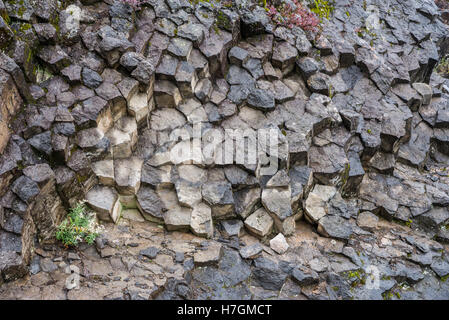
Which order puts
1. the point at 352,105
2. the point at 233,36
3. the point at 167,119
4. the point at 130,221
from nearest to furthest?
the point at 130,221, the point at 167,119, the point at 233,36, the point at 352,105

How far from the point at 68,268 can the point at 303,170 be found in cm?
497

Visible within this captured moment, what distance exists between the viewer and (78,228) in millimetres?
6438

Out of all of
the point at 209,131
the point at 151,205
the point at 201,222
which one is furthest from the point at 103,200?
the point at 209,131

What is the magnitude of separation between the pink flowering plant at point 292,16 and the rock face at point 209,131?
196 mm

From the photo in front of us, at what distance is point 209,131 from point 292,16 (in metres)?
4.22

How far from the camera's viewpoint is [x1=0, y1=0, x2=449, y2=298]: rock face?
6.50m

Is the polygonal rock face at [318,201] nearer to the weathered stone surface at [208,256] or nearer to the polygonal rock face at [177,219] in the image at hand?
the weathered stone surface at [208,256]

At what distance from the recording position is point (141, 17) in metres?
8.52

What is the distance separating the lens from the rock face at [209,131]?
21.3 ft

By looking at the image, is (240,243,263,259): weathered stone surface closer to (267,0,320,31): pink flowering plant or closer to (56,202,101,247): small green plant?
(56,202,101,247): small green plant

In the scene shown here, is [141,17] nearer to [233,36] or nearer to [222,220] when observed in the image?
[233,36]

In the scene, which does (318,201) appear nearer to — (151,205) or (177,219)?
(177,219)

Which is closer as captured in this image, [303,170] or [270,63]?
[303,170]

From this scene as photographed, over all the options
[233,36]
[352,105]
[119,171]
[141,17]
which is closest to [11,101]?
[119,171]
